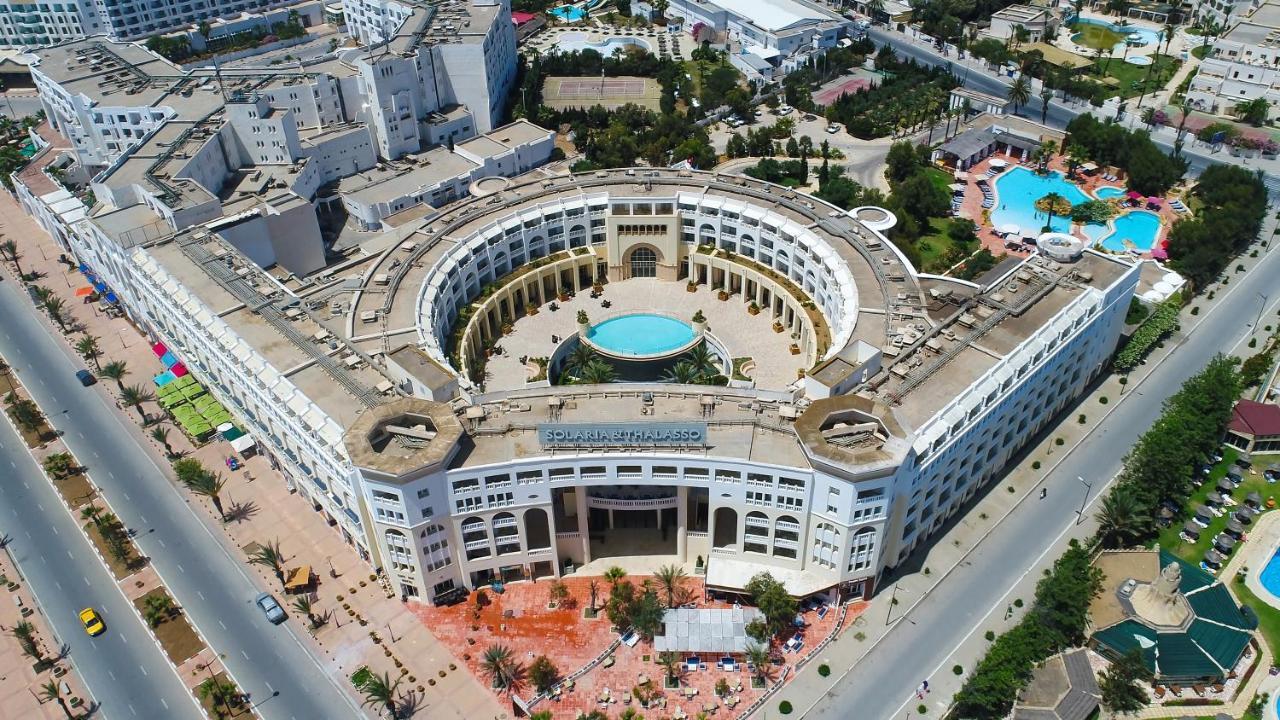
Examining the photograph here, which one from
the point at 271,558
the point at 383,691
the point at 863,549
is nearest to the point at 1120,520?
the point at 863,549

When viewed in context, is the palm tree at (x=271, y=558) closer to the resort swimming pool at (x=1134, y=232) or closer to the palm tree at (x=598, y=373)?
the palm tree at (x=598, y=373)

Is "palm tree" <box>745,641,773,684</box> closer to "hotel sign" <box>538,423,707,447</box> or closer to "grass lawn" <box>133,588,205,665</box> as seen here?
"hotel sign" <box>538,423,707,447</box>

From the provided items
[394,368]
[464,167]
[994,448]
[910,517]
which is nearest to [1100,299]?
[994,448]

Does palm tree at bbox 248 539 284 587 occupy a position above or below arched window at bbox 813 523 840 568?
below

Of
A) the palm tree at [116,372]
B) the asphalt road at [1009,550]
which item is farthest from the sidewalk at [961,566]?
the palm tree at [116,372]

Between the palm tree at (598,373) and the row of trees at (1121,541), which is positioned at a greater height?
the palm tree at (598,373)

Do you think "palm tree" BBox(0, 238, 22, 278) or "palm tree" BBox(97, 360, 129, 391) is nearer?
"palm tree" BBox(97, 360, 129, 391)

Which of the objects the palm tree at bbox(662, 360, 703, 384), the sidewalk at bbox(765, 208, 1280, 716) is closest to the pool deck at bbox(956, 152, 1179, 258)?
the sidewalk at bbox(765, 208, 1280, 716)
